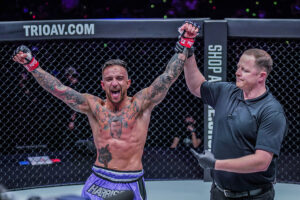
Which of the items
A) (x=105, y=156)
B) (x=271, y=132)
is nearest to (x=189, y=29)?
(x=271, y=132)

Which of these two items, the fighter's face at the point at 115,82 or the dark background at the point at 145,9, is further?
the dark background at the point at 145,9

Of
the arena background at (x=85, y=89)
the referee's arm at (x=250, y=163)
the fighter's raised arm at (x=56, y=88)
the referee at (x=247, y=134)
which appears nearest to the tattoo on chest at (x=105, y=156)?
the fighter's raised arm at (x=56, y=88)

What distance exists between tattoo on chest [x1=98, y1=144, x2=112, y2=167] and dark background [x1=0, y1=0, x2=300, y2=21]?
2817mm

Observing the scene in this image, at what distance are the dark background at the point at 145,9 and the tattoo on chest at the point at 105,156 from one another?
2.82 metres

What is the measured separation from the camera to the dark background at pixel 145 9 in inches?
177

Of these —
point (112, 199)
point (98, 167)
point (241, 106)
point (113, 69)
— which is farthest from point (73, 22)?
point (112, 199)

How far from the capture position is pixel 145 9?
4.58 m

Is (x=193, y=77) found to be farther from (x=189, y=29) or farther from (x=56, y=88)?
(x=56, y=88)

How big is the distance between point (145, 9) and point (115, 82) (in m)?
2.79

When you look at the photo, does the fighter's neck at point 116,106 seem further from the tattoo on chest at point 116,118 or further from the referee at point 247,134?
the referee at point 247,134

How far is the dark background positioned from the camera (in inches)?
177

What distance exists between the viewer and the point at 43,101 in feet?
14.8

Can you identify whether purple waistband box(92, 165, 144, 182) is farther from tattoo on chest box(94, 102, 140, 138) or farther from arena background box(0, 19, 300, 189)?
arena background box(0, 19, 300, 189)

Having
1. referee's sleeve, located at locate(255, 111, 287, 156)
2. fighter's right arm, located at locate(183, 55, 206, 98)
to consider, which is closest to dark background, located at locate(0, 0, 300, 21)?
fighter's right arm, located at locate(183, 55, 206, 98)
